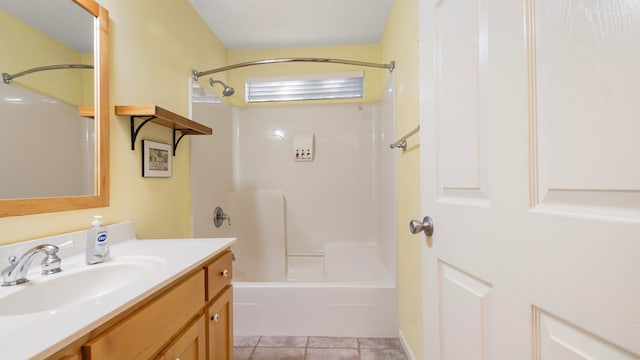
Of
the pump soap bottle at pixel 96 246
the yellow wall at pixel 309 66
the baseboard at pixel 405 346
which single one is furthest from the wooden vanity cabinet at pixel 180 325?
the yellow wall at pixel 309 66

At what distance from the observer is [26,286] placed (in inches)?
27.9

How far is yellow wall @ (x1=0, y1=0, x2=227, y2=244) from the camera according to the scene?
104cm

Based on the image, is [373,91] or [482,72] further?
[373,91]

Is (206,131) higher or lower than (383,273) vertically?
higher

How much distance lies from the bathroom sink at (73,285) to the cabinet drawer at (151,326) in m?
0.11

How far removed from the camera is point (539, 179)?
1.54 ft

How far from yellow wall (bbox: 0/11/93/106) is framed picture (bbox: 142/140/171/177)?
13.3 inches

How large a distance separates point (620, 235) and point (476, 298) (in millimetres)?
350

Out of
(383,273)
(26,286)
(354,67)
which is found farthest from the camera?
(354,67)

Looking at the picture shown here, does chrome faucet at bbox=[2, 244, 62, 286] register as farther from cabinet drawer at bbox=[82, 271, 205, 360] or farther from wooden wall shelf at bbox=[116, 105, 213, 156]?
wooden wall shelf at bbox=[116, 105, 213, 156]

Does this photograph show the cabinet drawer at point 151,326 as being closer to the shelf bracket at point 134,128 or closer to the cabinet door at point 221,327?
the cabinet door at point 221,327

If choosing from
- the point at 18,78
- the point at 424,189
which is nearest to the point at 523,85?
the point at 424,189

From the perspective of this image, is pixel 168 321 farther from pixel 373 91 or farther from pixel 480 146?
pixel 373 91

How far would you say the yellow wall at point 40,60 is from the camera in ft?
2.68
